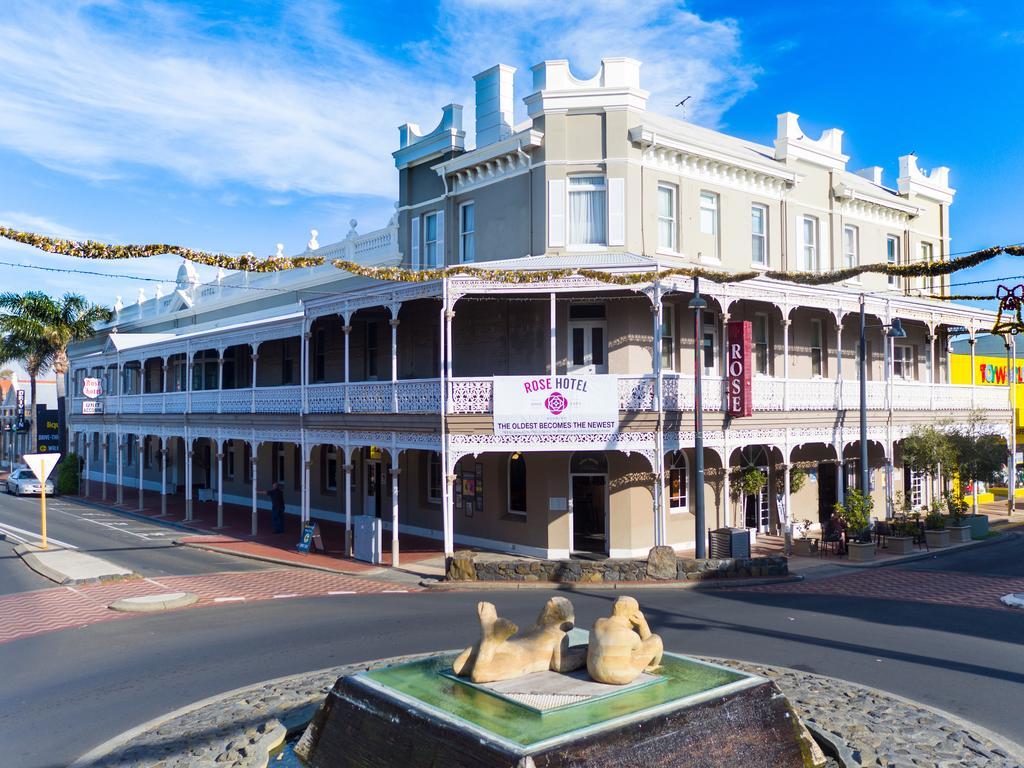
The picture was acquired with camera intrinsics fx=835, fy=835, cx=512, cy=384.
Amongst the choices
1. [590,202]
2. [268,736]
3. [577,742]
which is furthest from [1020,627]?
[590,202]

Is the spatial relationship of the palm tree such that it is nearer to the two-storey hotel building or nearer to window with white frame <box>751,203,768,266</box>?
the two-storey hotel building

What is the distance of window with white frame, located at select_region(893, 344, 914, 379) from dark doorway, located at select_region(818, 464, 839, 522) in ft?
18.1

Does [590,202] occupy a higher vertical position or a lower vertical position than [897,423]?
higher

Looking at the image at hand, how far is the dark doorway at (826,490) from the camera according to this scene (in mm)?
26359

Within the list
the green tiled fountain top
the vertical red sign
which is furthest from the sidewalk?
the green tiled fountain top

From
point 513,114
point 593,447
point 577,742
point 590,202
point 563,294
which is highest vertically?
point 513,114

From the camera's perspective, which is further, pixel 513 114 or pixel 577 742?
pixel 513 114

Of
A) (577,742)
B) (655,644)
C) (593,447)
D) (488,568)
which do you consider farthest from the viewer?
(593,447)

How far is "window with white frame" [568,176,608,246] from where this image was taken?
2245 cm

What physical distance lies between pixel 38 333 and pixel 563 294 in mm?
35848

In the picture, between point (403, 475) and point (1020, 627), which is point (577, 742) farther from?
point (403, 475)

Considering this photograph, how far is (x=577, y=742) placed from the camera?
6.63 m

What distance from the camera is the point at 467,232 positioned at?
2536cm

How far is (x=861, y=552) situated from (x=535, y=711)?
15.9 m
